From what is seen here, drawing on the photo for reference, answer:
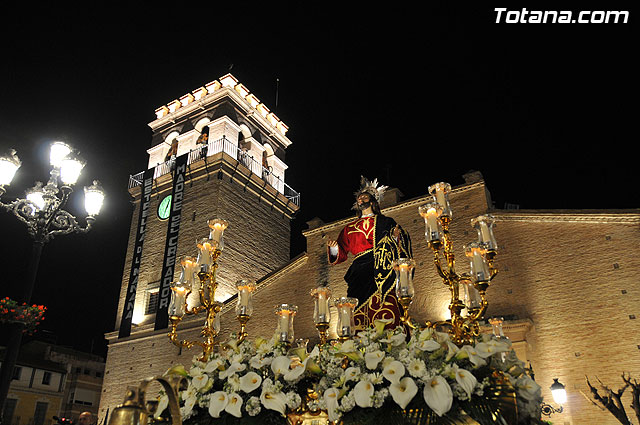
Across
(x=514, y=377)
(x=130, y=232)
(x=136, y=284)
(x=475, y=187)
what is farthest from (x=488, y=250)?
(x=130, y=232)

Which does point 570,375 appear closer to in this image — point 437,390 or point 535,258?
point 535,258

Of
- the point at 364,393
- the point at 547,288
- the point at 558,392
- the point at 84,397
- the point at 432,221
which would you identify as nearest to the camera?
the point at 364,393

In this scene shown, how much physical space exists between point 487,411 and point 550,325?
11768mm

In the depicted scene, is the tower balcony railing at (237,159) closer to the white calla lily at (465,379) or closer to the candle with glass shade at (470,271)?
the candle with glass shade at (470,271)

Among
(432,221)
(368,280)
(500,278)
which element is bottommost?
(432,221)

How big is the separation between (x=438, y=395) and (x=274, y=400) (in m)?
0.93

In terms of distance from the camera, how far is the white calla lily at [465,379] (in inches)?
97.1

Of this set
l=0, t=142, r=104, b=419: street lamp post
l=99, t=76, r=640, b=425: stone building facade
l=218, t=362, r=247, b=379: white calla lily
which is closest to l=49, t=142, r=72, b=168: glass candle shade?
l=0, t=142, r=104, b=419: street lamp post

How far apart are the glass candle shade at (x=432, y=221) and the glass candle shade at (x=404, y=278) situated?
453 millimetres

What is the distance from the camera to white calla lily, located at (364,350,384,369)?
2732 millimetres

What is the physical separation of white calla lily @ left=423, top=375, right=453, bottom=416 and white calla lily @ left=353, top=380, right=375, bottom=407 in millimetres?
285

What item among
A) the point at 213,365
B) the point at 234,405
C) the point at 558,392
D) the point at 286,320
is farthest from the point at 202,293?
the point at 558,392

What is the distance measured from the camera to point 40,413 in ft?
108

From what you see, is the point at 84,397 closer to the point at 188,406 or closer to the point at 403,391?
the point at 188,406
